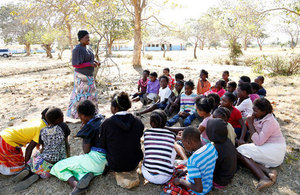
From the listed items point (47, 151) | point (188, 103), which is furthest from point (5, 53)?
point (47, 151)

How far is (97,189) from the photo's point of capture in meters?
2.42

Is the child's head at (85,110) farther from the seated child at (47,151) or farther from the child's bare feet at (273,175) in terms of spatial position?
the child's bare feet at (273,175)

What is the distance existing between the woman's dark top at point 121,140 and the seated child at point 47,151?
1.98 ft

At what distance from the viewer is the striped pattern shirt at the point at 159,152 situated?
7.60ft

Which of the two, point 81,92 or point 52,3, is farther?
point 52,3

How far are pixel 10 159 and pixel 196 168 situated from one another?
7.68 ft

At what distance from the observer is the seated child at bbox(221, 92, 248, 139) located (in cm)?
313

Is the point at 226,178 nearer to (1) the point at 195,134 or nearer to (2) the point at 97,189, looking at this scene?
(1) the point at 195,134

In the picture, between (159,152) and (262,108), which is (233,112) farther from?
(159,152)

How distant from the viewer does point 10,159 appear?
2623 mm


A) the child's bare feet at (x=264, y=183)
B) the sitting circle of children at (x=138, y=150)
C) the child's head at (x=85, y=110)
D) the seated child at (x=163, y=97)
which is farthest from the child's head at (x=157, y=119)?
the seated child at (x=163, y=97)

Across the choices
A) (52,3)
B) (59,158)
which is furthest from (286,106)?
(52,3)

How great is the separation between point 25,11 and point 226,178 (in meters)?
9.11

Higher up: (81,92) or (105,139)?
(81,92)
